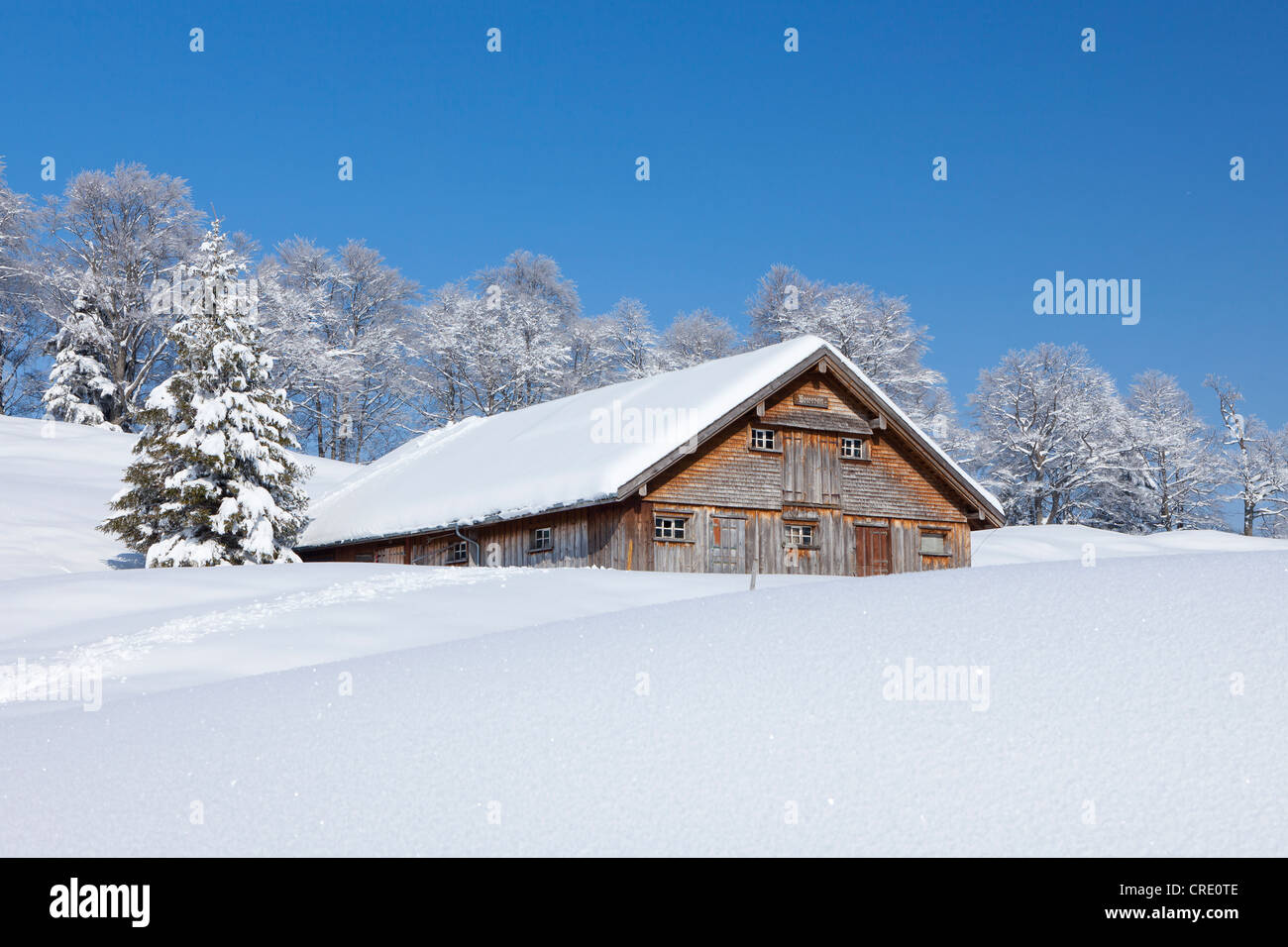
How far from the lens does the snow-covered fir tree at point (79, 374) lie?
150 feet

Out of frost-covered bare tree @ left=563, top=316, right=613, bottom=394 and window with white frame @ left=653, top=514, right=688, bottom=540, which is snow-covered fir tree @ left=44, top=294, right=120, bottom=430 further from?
window with white frame @ left=653, top=514, right=688, bottom=540

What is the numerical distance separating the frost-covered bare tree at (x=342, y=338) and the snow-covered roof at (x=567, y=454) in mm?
16322

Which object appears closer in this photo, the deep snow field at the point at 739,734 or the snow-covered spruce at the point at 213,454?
the deep snow field at the point at 739,734

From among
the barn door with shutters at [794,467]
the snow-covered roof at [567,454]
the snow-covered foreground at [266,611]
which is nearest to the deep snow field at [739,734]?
the snow-covered foreground at [266,611]

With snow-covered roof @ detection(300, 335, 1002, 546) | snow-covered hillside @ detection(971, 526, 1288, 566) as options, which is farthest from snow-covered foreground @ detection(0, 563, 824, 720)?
snow-covered hillside @ detection(971, 526, 1288, 566)

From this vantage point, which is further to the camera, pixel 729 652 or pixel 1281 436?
pixel 1281 436

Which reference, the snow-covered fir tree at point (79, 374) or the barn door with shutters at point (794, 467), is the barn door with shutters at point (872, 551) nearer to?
the barn door with shutters at point (794, 467)

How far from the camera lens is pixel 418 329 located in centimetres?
5212

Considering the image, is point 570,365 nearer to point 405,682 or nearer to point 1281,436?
point 1281,436

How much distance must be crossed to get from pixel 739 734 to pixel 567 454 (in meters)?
18.1

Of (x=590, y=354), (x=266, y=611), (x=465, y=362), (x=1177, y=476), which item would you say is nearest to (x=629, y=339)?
(x=590, y=354)

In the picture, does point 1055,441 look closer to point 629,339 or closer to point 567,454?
point 629,339
